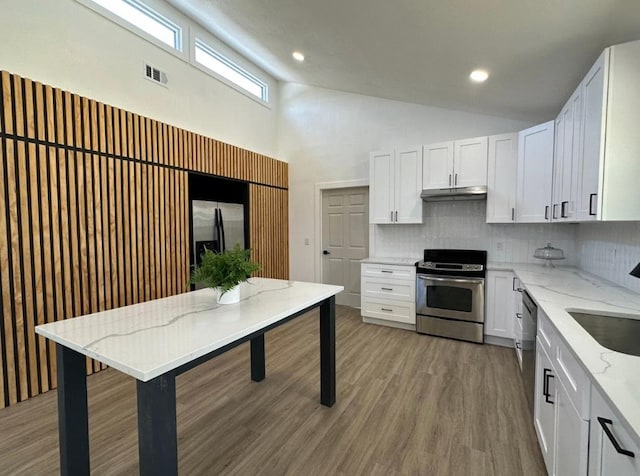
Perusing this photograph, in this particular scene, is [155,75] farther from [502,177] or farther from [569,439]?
[569,439]

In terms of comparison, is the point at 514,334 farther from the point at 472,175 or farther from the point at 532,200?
the point at 472,175

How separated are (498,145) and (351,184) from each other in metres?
2.14

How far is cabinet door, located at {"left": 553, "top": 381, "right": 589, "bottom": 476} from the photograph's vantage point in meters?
1.09

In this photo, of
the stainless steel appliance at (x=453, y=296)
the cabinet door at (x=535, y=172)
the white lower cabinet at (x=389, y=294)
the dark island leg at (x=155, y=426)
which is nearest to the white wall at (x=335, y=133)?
the cabinet door at (x=535, y=172)

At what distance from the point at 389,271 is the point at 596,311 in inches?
97.9

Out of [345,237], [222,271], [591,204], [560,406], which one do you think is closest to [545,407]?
[560,406]

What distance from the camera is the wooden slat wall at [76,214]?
2.37 m

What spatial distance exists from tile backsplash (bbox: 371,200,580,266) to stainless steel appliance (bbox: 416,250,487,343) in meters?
0.25

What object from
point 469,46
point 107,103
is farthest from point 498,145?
point 107,103

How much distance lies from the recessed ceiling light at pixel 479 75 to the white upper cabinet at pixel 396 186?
1185 mm

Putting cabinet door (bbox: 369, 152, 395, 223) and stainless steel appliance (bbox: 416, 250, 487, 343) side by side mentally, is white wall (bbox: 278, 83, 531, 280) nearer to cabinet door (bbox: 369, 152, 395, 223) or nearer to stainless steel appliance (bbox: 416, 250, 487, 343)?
cabinet door (bbox: 369, 152, 395, 223)

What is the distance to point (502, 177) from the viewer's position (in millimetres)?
3496

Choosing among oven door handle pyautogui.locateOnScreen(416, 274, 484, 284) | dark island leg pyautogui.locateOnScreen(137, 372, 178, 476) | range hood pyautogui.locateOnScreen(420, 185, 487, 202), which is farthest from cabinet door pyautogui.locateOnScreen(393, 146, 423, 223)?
dark island leg pyautogui.locateOnScreen(137, 372, 178, 476)

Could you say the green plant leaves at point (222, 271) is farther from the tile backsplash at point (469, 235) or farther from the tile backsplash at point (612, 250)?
the tile backsplash at point (469, 235)
